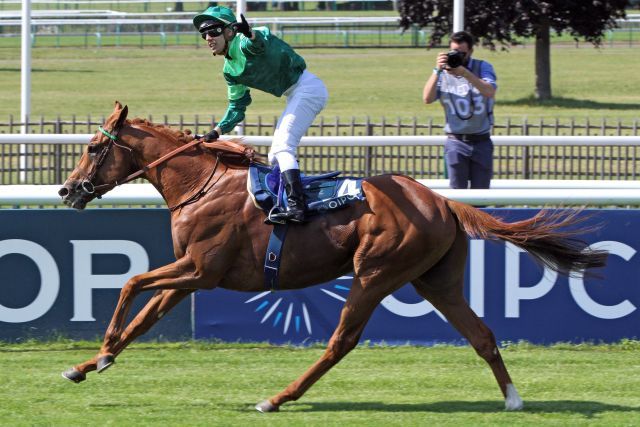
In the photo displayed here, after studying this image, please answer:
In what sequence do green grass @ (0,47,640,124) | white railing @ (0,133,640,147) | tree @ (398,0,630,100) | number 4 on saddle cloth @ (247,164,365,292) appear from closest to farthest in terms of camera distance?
number 4 on saddle cloth @ (247,164,365,292), white railing @ (0,133,640,147), tree @ (398,0,630,100), green grass @ (0,47,640,124)

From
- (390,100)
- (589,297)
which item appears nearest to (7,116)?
(390,100)

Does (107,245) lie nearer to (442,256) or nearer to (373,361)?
(373,361)

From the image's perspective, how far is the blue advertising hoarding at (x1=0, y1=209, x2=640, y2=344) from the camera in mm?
7406

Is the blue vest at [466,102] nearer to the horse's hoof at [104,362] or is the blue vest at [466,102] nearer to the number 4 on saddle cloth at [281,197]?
the number 4 on saddle cloth at [281,197]

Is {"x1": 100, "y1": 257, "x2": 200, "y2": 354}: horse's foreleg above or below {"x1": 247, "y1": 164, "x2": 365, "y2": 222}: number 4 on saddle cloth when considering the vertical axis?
below

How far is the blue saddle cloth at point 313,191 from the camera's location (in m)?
6.13

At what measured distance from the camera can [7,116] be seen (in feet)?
81.0

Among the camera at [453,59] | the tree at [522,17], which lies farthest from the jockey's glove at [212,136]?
the tree at [522,17]

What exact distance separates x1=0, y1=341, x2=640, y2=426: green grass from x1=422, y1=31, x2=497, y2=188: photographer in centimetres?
175

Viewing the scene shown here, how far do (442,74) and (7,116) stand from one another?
57.7 ft

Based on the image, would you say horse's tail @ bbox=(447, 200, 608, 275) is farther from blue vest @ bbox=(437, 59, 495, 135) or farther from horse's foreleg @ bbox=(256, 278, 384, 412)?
blue vest @ bbox=(437, 59, 495, 135)

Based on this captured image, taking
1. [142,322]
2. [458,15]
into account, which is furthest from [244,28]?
[458,15]

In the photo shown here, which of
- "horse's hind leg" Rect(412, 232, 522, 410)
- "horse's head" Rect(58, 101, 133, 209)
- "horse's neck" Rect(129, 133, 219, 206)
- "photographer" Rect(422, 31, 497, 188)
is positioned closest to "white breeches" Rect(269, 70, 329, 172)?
"horse's neck" Rect(129, 133, 219, 206)

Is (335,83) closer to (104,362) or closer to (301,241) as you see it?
(301,241)
